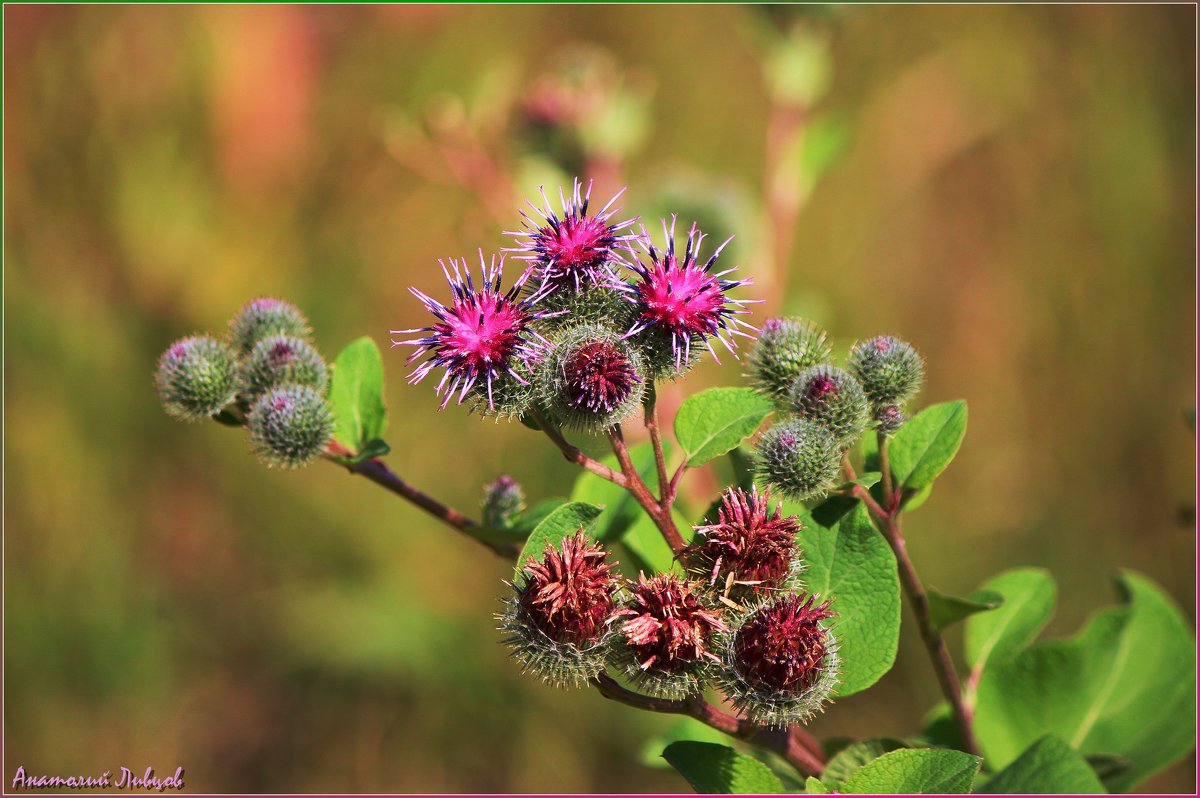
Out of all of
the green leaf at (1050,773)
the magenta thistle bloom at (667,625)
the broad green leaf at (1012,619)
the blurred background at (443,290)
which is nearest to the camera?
the magenta thistle bloom at (667,625)

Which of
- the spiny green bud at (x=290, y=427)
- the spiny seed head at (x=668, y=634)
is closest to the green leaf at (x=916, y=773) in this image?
the spiny seed head at (x=668, y=634)

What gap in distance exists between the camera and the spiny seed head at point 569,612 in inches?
39.9

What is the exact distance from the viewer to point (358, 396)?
4.99 ft

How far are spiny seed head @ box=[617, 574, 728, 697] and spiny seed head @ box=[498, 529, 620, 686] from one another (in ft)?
0.10

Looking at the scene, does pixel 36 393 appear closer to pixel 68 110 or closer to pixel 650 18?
pixel 68 110

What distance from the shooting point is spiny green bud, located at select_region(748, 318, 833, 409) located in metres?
1.32

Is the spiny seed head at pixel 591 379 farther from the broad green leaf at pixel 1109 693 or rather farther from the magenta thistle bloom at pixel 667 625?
the broad green leaf at pixel 1109 693

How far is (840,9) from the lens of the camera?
301 centimetres

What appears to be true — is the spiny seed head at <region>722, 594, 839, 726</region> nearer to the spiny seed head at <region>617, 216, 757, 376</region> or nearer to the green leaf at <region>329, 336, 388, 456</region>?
the spiny seed head at <region>617, 216, 757, 376</region>

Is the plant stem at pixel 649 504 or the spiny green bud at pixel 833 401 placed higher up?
the spiny green bud at pixel 833 401

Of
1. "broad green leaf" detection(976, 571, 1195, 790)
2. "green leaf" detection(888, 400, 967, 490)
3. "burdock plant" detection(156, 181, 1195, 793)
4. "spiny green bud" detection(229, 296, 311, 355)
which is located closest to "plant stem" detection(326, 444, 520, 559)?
"burdock plant" detection(156, 181, 1195, 793)

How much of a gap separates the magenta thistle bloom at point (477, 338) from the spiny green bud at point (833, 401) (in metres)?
0.34

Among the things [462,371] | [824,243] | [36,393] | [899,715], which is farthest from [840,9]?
[36,393]

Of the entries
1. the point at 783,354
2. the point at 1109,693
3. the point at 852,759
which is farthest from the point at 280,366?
the point at 1109,693
